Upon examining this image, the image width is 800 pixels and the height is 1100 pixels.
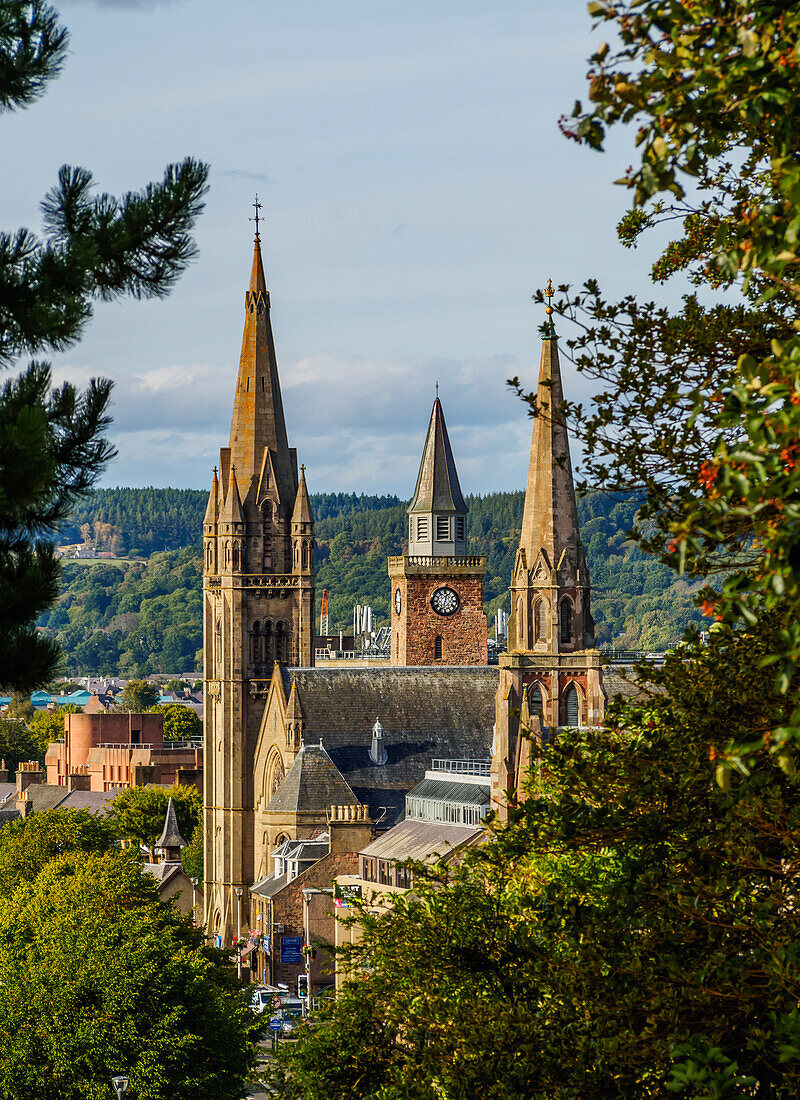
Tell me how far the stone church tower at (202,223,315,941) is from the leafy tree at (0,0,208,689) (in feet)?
269

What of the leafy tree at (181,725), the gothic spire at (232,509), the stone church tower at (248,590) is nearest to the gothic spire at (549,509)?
the stone church tower at (248,590)

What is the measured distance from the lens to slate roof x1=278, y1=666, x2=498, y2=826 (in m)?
93.9

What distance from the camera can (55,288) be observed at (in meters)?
15.9

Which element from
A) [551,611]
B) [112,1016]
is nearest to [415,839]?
[551,611]

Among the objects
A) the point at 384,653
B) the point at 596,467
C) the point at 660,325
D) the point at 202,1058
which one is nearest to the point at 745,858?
the point at 596,467

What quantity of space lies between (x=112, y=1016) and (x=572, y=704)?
117 ft

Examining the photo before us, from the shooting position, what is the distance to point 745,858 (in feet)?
47.2

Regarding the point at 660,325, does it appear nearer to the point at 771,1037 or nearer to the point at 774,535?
the point at 771,1037

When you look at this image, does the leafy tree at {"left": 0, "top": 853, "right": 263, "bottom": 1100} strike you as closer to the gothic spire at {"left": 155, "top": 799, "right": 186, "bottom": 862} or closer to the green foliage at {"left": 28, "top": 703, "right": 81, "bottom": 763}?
the gothic spire at {"left": 155, "top": 799, "right": 186, "bottom": 862}

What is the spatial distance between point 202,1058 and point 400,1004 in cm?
2198

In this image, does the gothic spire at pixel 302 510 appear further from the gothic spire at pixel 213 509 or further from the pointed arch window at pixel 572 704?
the pointed arch window at pixel 572 704

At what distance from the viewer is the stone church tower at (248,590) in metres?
97.9

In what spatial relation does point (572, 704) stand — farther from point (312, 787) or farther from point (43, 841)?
point (43, 841)

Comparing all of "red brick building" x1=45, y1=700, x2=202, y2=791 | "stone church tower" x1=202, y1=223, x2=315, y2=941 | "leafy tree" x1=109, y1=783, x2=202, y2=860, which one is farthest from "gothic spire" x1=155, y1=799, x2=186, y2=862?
"red brick building" x1=45, y1=700, x2=202, y2=791
